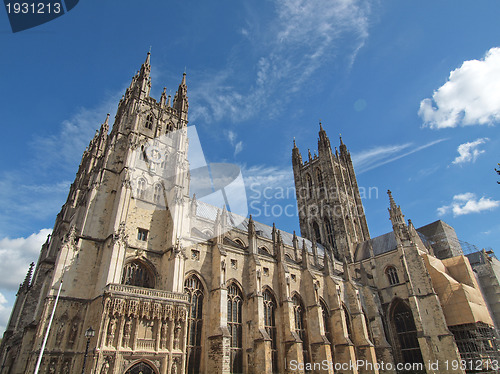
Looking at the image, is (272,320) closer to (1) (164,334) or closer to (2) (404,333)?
(1) (164,334)

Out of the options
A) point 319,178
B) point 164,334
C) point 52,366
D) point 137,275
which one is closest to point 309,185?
point 319,178

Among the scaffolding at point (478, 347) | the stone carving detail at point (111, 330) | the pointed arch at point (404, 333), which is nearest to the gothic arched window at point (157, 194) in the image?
the stone carving detail at point (111, 330)

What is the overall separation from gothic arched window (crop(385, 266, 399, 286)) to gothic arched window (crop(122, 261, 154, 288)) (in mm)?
29463

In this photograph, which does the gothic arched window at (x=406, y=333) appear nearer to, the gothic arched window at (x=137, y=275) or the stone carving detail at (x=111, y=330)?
the gothic arched window at (x=137, y=275)

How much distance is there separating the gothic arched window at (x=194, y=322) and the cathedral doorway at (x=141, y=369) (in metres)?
3.06

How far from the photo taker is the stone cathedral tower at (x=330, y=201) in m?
48.5

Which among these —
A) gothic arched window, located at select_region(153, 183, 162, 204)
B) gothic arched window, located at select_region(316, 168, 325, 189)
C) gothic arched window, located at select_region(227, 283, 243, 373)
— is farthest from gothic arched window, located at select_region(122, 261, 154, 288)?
gothic arched window, located at select_region(316, 168, 325, 189)

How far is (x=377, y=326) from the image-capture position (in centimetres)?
3409

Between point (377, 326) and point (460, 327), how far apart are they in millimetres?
8095

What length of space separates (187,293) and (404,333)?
26.2 m

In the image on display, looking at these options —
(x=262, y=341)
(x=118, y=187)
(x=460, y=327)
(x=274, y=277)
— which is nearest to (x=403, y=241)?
(x=460, y=327)

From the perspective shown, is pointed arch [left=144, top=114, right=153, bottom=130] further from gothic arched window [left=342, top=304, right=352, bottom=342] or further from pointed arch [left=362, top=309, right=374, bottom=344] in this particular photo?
pointed arch [left=362, top=309, right=374, bottom=344]

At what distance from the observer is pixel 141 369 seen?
17797 mm

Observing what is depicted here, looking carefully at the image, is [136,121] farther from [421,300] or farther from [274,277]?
[421,300]
